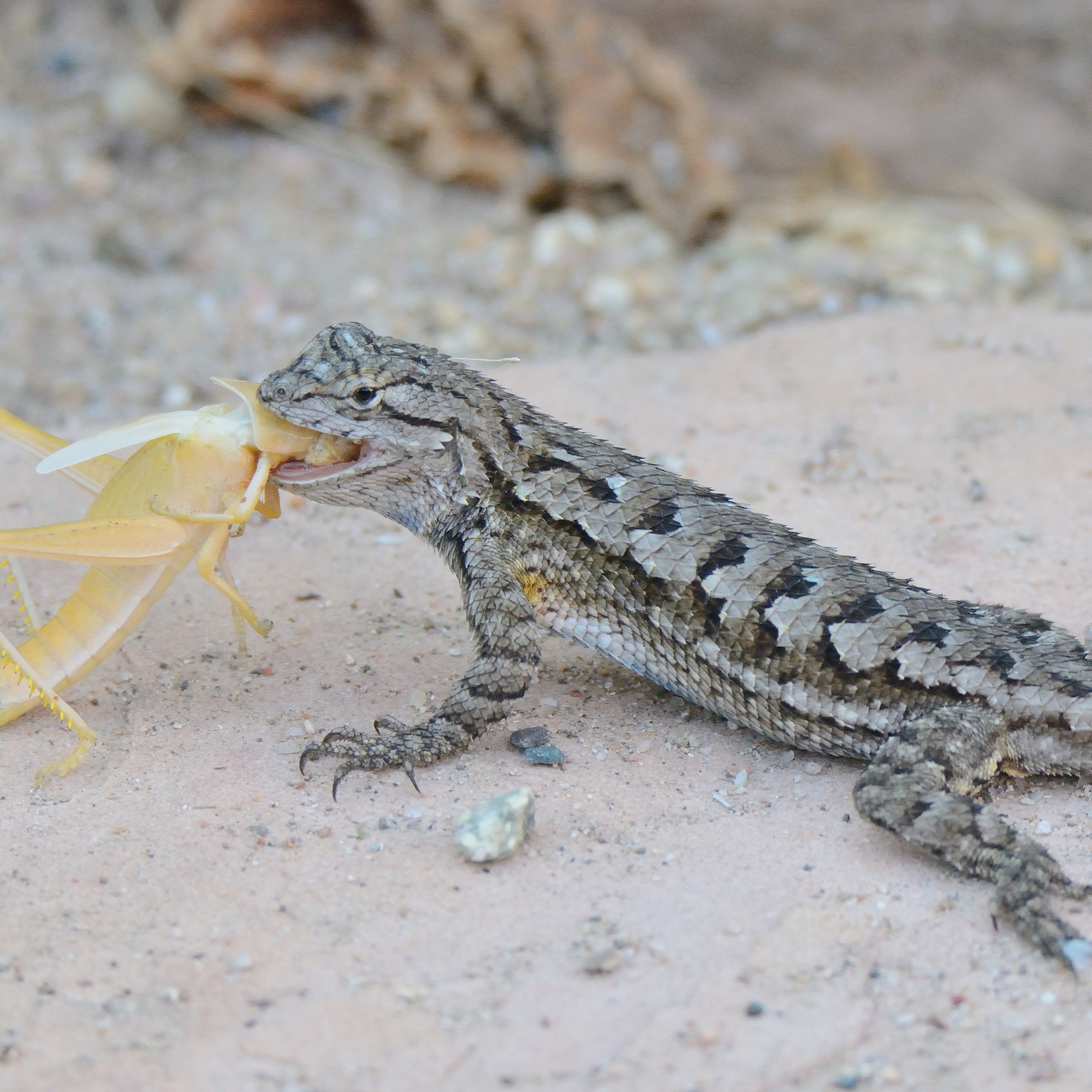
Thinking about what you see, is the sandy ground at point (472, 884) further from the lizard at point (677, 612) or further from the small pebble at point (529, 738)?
the lizard at point (677, 612)

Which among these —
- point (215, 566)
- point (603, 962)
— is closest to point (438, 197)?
point (215, 566)

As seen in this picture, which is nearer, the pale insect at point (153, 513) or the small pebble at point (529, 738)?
the pale insect at point (153, 513)

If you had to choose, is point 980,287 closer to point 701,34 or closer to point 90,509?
point 701,34

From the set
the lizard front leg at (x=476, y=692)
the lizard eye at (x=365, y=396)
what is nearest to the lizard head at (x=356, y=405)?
the lizard eye at (x=365, y=396)

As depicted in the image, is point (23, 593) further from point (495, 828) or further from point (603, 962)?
point (603, 962)

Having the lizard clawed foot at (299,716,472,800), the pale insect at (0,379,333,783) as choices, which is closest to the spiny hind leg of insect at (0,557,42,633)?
the pale insect at (0,379,333,783)

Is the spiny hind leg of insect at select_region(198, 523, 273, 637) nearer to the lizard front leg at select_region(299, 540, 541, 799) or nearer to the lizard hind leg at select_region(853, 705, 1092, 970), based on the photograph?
the lizard front leg at select_region(299, 540, 541, 799)

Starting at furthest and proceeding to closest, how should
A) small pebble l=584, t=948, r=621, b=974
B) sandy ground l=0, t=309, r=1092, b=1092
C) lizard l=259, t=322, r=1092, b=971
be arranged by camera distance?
lizard l=259, t=322, r=1092, b=971 → small pebble l=584, t=948, r=621, b=974 → sandy ground l=0, t=309, r=1092, b=1092
